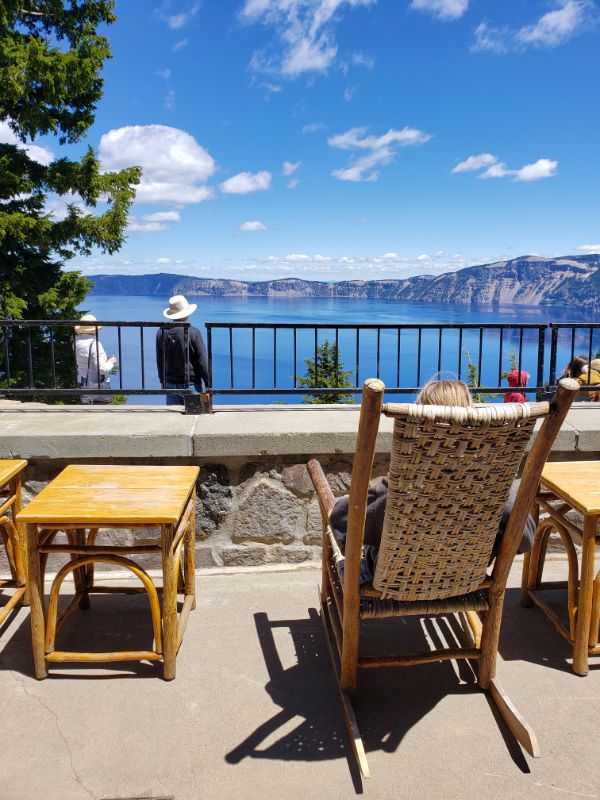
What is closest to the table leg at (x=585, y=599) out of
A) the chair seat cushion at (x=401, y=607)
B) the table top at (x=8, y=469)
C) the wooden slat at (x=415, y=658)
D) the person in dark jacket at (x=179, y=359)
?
the wooden slat at (x=415, y=658)

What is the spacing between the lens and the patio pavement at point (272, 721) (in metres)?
1.87

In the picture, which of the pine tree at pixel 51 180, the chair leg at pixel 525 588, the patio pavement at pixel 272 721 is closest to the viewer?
the patio pavement at pixel 272 721

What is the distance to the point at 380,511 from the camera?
2051 millimetres

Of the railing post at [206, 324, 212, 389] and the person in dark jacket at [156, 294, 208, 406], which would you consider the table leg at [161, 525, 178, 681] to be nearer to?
the railing post at [206, 324, 212, 389]

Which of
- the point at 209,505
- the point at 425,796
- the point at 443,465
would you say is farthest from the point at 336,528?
the point at 209,505

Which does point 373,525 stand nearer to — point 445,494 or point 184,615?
point 445,494

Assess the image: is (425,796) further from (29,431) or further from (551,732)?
(29,431)

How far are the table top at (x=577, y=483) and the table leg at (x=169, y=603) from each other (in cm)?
162

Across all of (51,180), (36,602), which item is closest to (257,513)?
(36,602)

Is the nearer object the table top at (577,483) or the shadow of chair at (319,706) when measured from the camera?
the shadow of chair at (319,706)

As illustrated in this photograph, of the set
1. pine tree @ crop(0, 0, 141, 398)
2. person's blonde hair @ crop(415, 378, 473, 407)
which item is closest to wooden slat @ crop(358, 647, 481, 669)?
person's blonde hair @ crop(415, 378, 473, 407)

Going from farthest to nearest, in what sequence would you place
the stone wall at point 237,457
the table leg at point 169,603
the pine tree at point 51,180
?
the pine tree at point 51,180 → the stone wall at point 237,457 → the table leg at point 169,603

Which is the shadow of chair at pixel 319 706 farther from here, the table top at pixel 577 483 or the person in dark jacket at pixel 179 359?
the person in dark jacket at pixel 179 359

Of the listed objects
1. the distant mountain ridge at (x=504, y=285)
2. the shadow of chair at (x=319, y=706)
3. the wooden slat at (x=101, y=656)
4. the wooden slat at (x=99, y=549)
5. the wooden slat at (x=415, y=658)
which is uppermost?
the distant mountain ridge at (x=504, y=285)
